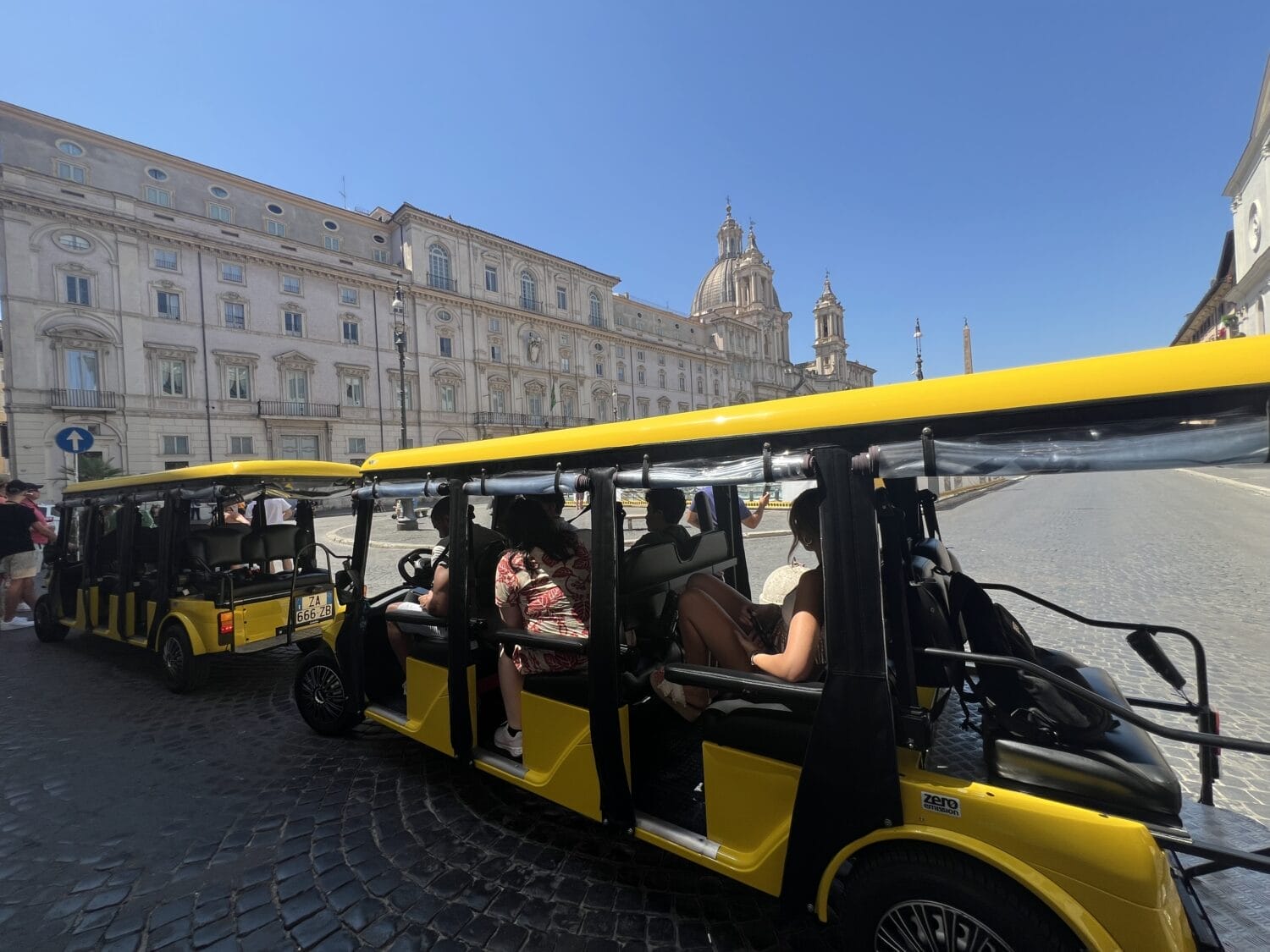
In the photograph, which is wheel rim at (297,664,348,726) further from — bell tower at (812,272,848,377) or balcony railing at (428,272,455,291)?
bell tower at (812,272,848,377)

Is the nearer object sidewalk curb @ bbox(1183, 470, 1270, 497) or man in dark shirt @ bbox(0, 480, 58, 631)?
man in dark shirt @ bbox(0, 480, 58, 631)

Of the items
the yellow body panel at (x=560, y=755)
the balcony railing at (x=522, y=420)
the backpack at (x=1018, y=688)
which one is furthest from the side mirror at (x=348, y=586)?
the balcony railing at (x=522, y=420)

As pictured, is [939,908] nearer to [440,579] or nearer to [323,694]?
[440,579]

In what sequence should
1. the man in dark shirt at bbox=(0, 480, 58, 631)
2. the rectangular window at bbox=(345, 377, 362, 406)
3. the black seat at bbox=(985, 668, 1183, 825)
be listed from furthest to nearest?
the rectangular window at bbox=(345, 377, 362, 406), the man in dark shirt at bbox=(0, 480, 58, 631), the black seat at bbox=(985, 668, 1183, 825)

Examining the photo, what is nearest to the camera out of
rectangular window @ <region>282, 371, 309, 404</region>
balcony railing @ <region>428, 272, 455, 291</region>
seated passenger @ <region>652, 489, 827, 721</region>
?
seated passenger @ <region>652, 489, 827, 721</region>

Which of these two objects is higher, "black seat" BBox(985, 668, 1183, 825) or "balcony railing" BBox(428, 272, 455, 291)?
"balcony railing" BBox(428, 272, 455, 291)

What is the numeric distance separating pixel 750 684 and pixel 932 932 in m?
1.01

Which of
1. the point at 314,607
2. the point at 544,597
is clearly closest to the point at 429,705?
the point at 544,597

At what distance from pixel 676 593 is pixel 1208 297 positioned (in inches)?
3431

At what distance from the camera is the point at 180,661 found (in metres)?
5.68

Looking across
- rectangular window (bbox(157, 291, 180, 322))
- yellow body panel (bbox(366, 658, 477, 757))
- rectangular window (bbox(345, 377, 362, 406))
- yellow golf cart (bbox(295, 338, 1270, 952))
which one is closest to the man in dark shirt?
yellow body panel (bbox(366, 658, 477, 757))

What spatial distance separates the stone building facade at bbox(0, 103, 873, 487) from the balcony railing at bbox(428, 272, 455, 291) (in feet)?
1.44

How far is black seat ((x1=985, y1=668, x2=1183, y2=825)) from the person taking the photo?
1.88 metres

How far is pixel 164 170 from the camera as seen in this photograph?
36312 mm
